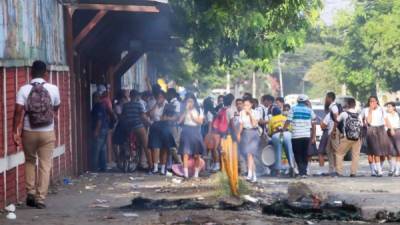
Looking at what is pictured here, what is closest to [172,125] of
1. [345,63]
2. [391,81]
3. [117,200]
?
[117,200]

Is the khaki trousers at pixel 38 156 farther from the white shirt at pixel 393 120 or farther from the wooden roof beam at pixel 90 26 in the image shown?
the white shirt at pixel 393 120

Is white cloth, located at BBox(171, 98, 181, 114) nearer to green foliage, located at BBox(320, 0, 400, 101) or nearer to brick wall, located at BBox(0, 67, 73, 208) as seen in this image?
brick wall, located at BBox(0, 67, 73, 208)

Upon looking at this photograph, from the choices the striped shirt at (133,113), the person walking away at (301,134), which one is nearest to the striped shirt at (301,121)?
the person walking away at (301,134)

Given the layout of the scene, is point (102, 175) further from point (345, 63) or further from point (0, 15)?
point (345, 63)

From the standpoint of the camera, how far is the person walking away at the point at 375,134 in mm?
21375

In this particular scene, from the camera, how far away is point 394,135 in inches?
851

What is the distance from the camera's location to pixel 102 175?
67.8 ft

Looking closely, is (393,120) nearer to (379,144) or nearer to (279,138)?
(379,144)

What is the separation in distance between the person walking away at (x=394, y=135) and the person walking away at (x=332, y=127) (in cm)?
131

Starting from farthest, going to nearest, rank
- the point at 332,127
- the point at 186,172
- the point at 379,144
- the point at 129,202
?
the point at 379,144
the point at 332,127
the point at 186,172
the point at 129,202

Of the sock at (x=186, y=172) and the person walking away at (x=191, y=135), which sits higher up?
the person walking away at (x=191, y=135)

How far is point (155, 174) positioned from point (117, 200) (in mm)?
6591

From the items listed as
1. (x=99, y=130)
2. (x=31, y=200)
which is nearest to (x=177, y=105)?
(x=99, y=130)

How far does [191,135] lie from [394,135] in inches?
175
